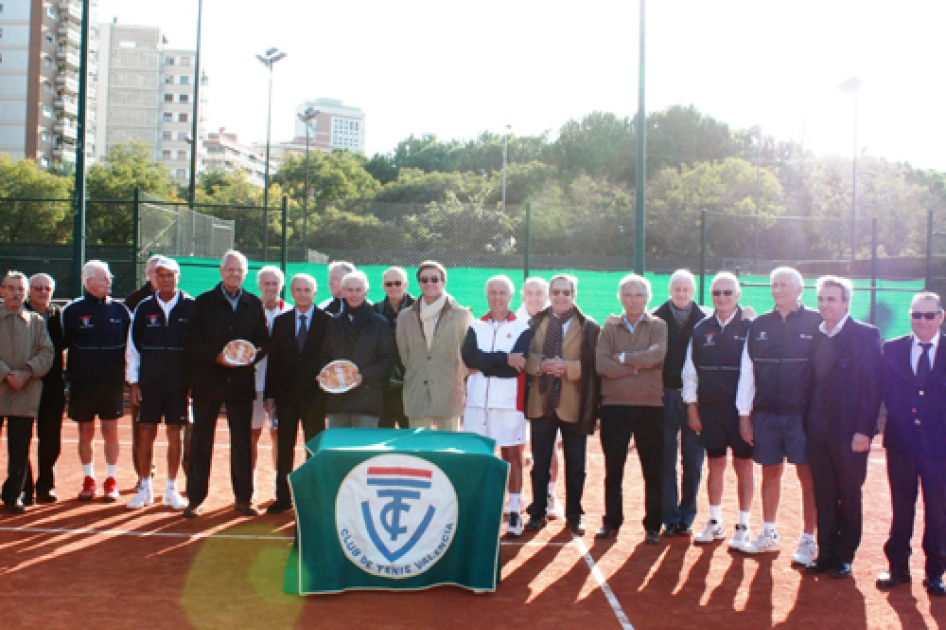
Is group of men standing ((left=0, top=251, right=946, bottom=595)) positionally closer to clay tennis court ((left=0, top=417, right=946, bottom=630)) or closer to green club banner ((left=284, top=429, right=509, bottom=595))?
clay tennis court ((left=0, top=417, right=946, bottom=630))

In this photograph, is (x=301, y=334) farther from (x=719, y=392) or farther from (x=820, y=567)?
(x=820, y=567)

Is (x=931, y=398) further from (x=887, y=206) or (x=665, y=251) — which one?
(x=887, y=206)

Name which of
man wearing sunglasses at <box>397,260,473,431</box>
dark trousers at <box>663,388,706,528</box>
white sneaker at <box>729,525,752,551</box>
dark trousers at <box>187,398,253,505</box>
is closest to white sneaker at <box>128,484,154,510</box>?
dark trousers at <box>187,398,253,505</box>

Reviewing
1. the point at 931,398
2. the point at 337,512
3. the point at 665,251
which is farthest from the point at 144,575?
the point at 665,251

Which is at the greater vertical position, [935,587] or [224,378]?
[224,378]

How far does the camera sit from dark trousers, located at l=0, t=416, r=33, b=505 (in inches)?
289

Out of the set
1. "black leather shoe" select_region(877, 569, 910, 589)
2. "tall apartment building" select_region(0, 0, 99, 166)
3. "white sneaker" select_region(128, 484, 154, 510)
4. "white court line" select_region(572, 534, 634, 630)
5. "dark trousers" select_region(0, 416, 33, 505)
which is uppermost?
"tall apartment building" select_region(0, 0, 99, 166)

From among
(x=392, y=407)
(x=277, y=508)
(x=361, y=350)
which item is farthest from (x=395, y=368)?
(x=277, y=508)

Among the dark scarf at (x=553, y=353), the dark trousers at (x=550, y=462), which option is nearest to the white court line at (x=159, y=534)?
the dark trousers at (x=550, y=462)

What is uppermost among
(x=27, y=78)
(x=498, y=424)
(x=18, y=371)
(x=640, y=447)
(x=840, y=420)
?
(x=27, y=78)

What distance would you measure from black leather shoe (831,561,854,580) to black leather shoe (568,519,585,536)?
1820 mm

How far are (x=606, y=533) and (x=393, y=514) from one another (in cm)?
222

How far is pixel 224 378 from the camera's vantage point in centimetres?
734

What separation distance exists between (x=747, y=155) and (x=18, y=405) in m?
74.0
